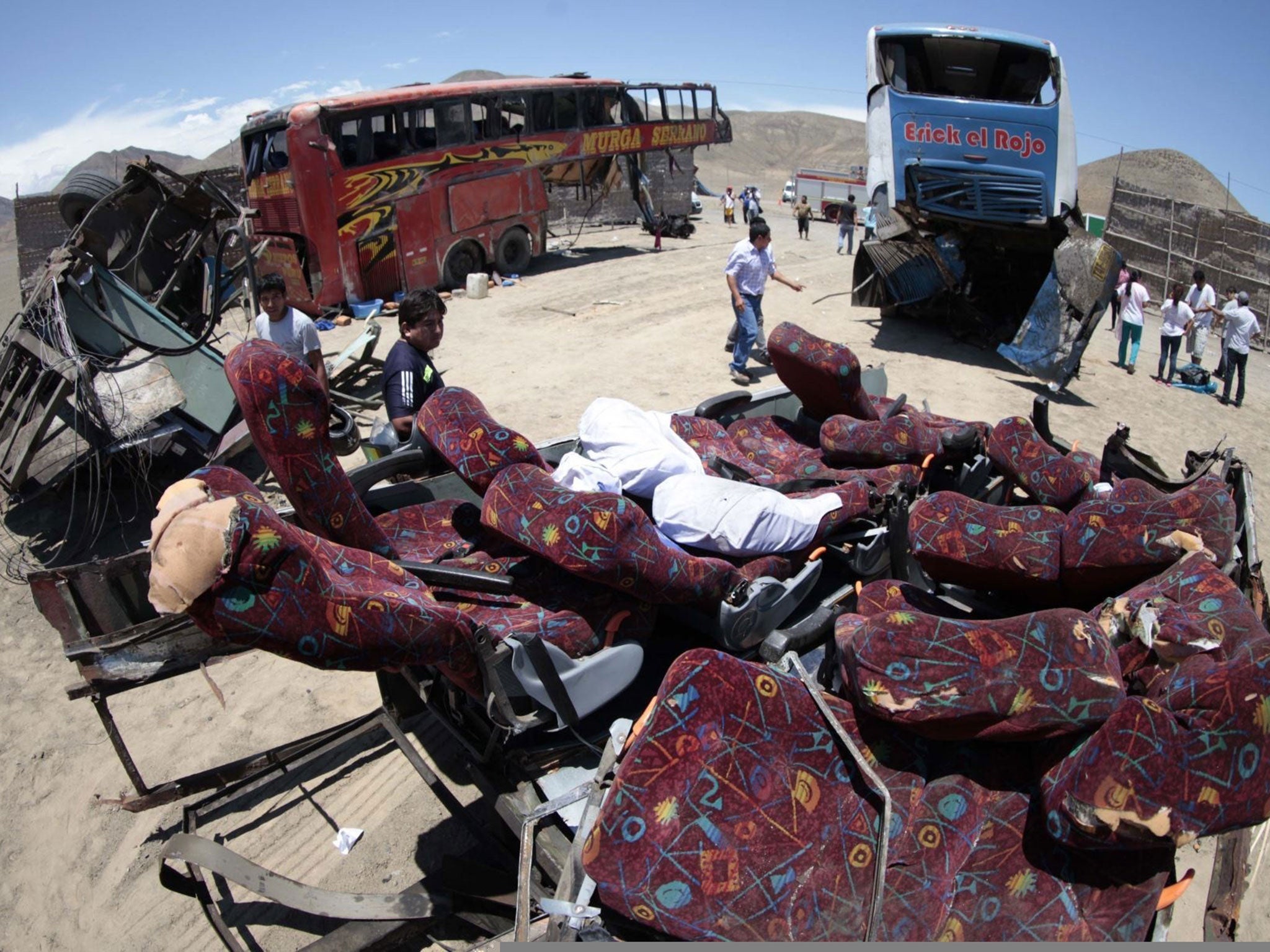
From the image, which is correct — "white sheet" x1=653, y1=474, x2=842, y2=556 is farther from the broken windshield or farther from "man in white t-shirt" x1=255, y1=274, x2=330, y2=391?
the broken windshield

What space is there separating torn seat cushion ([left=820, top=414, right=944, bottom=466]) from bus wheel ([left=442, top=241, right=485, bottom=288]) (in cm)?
1018

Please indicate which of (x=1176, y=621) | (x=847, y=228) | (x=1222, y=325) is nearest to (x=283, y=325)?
(x=1176, y=621)

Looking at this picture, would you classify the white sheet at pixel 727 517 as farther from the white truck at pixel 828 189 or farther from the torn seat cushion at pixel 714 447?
the white truck at pixel 828 189

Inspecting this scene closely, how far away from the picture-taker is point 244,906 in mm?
3227

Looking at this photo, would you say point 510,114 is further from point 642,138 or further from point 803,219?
point 803,219

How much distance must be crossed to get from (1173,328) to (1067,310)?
2.52m

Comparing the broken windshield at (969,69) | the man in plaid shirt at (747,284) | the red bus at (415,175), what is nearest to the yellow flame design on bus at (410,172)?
the red bus at (415,175)

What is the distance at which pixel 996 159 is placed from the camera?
9250 millimetres

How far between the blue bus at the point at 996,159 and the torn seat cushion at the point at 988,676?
27.3ft

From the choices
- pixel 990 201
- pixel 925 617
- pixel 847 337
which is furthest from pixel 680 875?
pixel 847 337

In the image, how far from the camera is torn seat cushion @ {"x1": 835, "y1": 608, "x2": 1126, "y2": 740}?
215cm

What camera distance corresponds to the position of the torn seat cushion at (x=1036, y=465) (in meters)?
3.85

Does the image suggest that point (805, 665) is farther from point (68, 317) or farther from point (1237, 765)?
point (68, 317)

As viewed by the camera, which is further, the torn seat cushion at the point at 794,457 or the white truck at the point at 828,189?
the white truck at the point at 828,189
